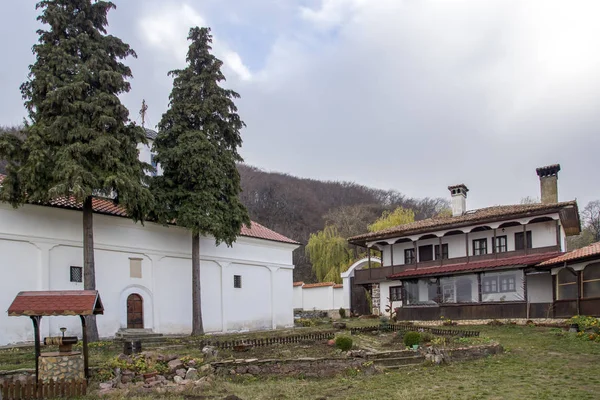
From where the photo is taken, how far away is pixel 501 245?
29328mm

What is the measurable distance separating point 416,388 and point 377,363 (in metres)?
2.42

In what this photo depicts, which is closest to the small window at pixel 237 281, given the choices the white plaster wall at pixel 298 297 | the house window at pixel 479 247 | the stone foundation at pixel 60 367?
the white plaster wall at pixel 298 297

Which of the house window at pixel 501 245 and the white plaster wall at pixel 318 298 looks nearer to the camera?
the house window at pixel 501 245

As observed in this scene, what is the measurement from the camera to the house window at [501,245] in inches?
1148

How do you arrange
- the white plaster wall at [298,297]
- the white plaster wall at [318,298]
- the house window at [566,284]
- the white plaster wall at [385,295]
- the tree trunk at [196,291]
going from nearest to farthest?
1. the house window at [566,284]
2. the tree trunk at [196,291]
3. the white plaster wall at [385,295]
4. the white plaster wall at [318,298]
5. the white plaster wall at [298,297]

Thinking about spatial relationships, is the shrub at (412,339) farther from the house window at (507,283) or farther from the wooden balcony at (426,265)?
the wooden balcony at (426,265)

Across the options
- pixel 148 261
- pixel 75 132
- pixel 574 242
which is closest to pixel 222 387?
pixel 75 132

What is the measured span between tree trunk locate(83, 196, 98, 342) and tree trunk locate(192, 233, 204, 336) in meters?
4.83

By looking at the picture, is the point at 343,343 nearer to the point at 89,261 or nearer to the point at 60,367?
the point at 60,367

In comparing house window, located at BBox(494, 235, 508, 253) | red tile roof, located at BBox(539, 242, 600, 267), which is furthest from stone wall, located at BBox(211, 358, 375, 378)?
house window, located at BBox(494, 235, 508, 253)

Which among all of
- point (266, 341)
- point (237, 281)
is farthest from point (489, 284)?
point (266, 341)

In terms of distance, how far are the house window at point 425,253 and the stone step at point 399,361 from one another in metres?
18.8

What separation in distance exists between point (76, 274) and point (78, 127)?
18.6 feet

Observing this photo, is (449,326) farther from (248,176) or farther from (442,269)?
(248,176)
